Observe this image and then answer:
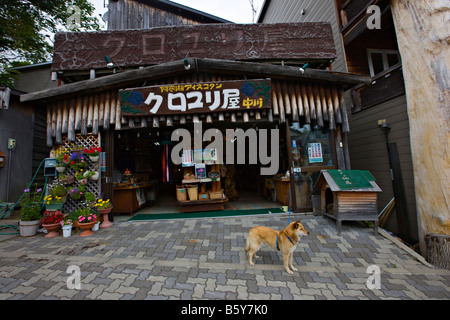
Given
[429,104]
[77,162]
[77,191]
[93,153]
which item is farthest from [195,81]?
[429,104]

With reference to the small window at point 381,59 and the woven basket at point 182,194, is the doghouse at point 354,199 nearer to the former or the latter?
the woven basket at point 182,194

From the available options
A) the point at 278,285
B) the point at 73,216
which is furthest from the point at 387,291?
the point at 73,216

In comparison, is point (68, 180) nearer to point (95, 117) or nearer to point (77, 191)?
point (77, 191)

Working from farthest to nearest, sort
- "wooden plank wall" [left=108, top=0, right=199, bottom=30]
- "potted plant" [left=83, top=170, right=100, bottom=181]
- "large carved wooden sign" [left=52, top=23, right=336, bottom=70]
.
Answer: "wooden plank wall" [left=108, top=0, right=199, bottom=30] < "large carved wooden sign" [left=52, top=23, right=336, bottom=70] < "potted plant" [left=83, top=170, right=100, bottom=181]

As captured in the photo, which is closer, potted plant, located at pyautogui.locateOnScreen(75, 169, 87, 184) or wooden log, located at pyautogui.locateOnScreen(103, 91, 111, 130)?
potted plant, located at pyautogui.locateOnScreen(75, 169, 87, 184)

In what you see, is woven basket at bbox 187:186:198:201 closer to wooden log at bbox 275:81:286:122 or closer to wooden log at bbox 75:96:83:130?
wooden log at bbox 275:81:286:122

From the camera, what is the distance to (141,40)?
6.65 meters

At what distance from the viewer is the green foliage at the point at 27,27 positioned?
30.5ft

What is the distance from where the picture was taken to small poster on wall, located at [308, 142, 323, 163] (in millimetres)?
6312

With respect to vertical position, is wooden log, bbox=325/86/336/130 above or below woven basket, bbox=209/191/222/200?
above

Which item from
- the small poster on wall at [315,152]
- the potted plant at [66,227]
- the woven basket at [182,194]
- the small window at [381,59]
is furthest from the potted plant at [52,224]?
the small window at [381,59]

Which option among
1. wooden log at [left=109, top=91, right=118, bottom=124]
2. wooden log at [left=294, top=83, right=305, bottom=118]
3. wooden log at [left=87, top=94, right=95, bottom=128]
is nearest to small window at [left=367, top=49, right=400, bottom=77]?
wooden log at [left=294, top=83, right=305, bottom=118]

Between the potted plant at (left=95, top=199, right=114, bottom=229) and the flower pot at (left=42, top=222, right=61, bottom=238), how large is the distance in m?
0.98

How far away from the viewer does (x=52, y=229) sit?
193 inches
